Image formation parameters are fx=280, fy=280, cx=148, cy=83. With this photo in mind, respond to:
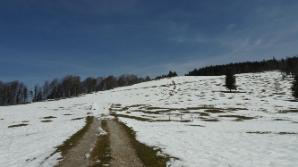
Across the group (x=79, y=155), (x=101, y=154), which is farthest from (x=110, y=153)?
(x=79, y=155)

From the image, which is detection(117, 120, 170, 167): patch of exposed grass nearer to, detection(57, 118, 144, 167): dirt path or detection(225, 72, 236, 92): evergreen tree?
detection(57, 118, 144, 167): dirt path

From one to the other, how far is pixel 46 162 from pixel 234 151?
12610 millimetres

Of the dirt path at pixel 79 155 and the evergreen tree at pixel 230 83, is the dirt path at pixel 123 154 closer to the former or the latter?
the dirt path at pixel 79 155

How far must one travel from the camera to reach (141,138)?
2642cm

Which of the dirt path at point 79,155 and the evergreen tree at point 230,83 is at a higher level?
the evergreen tree at point 230,83

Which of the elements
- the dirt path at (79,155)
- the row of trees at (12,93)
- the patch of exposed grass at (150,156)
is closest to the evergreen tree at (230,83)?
the dirt path at (79,155)

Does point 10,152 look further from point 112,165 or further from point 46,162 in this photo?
point 112,165

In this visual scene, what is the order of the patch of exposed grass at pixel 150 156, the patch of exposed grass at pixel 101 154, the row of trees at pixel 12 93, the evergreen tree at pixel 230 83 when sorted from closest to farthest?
1. the patch of exposed grass at pixel 101 154
2. the patch of exposed grass at pixel 150 156
3. the evergreen tree at pixel 230 83
4. the row of trees at pixel 12 93

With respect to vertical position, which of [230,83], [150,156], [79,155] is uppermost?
[230,83]

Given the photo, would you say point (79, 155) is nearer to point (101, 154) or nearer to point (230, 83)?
point (101, 154)

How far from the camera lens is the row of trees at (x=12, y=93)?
6683 inches

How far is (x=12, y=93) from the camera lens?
173875 millimetres

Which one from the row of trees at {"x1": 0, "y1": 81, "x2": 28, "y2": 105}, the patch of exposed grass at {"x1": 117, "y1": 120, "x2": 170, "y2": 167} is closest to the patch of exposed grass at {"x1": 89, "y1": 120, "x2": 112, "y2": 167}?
the patch of exposed grass at {"x1": 117, "y1": 120, "x2": 170, "y2": 167}

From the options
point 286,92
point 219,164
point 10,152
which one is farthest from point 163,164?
point 286,92
